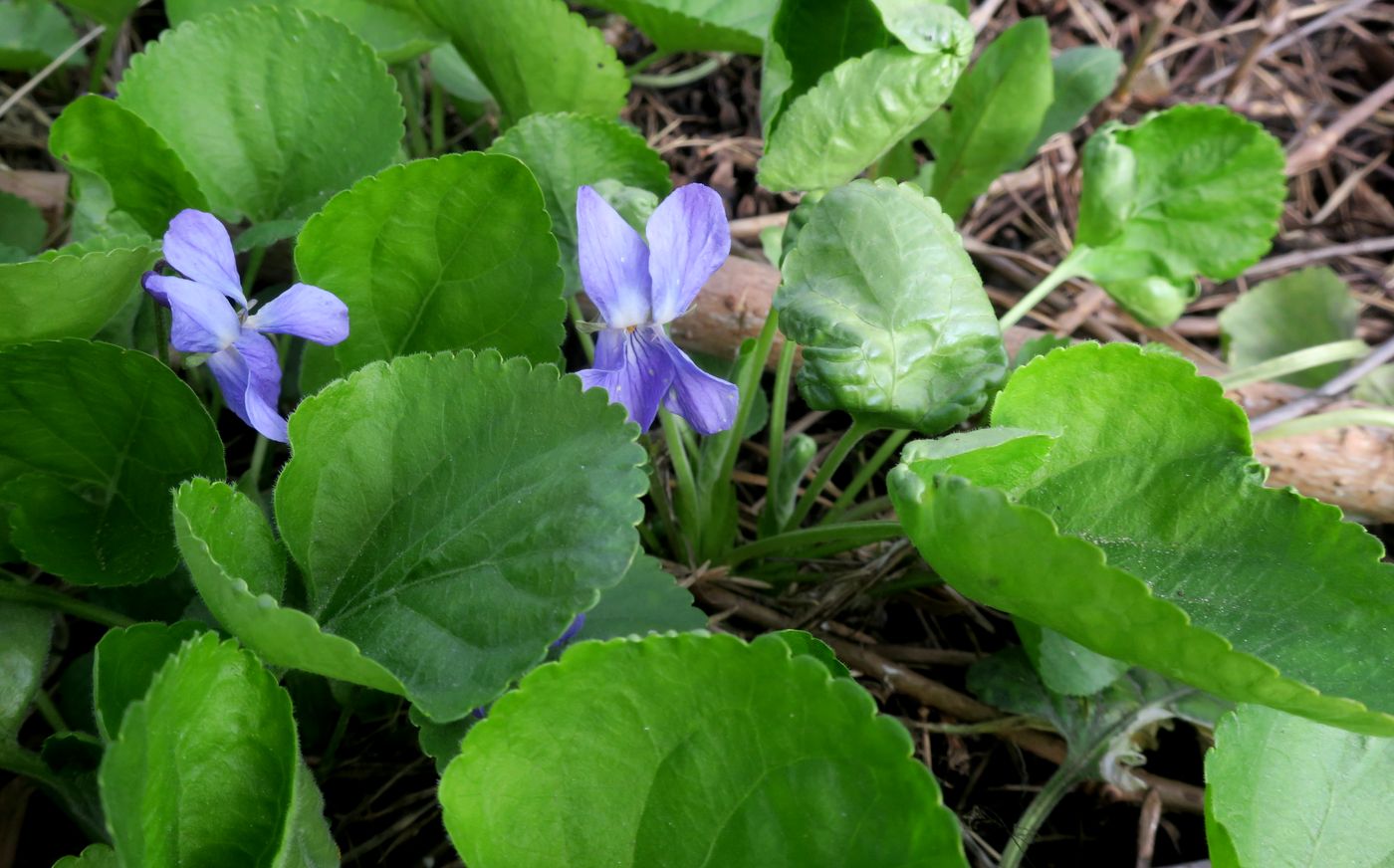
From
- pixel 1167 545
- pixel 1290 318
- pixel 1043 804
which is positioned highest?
pixel 1167 545

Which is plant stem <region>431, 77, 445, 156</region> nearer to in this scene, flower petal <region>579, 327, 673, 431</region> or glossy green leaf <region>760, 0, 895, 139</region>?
glossy green leaf <region>760, 0, 895, 139</region>

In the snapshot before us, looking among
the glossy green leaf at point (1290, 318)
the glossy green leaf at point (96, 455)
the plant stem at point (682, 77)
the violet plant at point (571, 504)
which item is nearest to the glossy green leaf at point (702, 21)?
the violet plant at point (571, 504)

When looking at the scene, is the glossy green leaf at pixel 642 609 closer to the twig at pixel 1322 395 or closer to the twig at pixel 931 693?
the twig at pixel 931 693

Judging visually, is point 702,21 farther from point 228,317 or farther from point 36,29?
point 36,29

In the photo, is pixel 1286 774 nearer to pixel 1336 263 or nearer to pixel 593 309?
pixel 593 309

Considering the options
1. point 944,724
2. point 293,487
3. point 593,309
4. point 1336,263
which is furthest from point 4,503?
point 1336,263

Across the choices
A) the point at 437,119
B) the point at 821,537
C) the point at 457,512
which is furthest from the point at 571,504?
the point at 437,119

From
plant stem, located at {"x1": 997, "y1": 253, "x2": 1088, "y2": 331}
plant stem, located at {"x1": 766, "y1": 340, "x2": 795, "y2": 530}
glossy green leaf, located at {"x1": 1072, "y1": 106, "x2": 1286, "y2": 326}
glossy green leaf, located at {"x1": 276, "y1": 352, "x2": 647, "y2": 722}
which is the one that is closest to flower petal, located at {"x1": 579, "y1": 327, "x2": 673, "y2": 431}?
glossy green leaf, located at {"x1": 276, "y1": 352, "x2": 647, "y2": 722}
